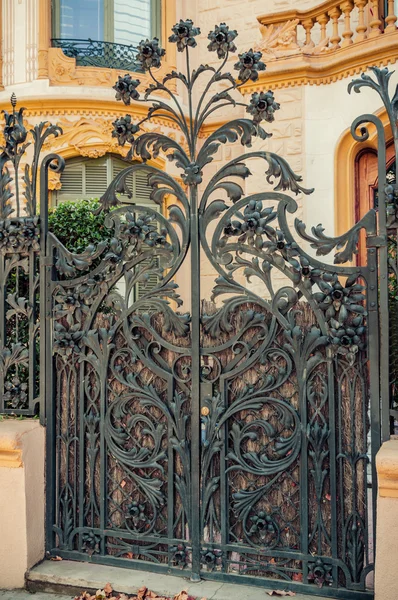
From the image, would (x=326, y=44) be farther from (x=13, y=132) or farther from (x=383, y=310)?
(x=383, y=310)

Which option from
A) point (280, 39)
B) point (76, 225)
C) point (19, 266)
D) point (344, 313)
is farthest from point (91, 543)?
point (280, 39)

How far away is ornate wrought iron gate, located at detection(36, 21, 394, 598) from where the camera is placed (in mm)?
3732

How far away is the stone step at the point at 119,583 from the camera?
12.4 feet

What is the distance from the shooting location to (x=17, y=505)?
4094 mm

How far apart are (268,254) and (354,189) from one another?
18.5ft

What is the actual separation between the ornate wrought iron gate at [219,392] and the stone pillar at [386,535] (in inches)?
9.9

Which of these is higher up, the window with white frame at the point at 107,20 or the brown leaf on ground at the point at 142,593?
the window with white frame at the point at 107,20

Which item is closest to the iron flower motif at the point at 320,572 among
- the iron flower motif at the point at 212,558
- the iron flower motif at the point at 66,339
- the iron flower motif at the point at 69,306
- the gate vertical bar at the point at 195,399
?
the iron flower motif at the point at 212,558

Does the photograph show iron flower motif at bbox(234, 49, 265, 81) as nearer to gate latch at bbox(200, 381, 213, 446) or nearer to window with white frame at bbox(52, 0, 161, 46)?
gate latch at bbox(200, 381, 213, 446)

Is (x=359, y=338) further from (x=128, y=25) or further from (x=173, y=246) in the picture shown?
(x=128, y=25)

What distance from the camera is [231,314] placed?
4.03 meters

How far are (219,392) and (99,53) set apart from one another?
9165 mm

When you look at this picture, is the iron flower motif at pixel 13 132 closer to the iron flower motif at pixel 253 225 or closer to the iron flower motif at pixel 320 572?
the iron flower motif at pixel 253 225

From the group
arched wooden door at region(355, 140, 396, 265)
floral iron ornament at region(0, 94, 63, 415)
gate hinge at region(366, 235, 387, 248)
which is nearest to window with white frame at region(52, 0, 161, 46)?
arched wooden door at region(355, 140, 396, 265)
